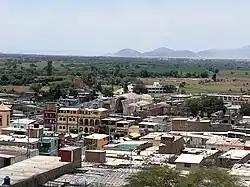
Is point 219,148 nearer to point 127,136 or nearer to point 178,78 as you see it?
point 127,136

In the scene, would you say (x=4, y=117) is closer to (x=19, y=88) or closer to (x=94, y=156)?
(x=94, y=156)

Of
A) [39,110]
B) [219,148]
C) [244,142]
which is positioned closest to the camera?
[219,148]

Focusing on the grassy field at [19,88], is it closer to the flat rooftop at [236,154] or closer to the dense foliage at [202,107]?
the dense foliage at [202,107]

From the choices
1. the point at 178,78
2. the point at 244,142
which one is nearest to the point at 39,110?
the point at 244,142

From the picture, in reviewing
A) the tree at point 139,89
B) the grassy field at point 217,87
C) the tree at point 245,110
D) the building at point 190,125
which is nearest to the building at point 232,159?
the building at point 190,125

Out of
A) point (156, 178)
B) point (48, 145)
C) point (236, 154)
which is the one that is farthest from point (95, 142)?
point (156, 178)

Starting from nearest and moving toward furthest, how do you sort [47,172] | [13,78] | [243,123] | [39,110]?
[47,172]
[243,123]
[39,110]
[13,78]

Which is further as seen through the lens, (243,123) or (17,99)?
(17,99)

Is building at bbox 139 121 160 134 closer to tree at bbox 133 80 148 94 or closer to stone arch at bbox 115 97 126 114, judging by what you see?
stone arch at bbox 115 97 126 114
